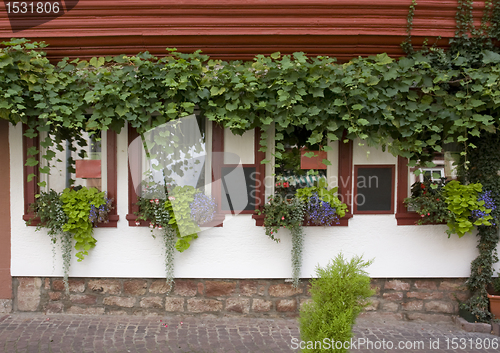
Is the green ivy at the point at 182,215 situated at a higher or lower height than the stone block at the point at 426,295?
higher

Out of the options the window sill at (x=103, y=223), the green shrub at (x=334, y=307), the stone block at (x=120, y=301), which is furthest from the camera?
Result: the stone block at (x=120, y=301)

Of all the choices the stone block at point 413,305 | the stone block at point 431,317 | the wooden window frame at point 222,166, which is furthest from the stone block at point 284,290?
the stone block at point 431,317

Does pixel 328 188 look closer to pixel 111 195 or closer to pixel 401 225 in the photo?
pixel 401 225

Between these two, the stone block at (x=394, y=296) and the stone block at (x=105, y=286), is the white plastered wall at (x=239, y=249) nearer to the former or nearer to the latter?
the stone block at (x=105, y=286)

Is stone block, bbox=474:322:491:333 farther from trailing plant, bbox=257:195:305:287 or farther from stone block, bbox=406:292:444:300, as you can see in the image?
trailing plant, bbox=257:195:305:287

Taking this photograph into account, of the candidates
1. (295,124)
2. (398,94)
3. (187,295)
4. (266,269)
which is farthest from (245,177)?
(398,94)

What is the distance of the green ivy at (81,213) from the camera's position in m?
4.46

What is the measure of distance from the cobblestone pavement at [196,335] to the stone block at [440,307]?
187 millimetres

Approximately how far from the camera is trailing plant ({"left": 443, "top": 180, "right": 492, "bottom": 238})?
4363 millimetres

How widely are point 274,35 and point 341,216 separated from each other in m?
2.43

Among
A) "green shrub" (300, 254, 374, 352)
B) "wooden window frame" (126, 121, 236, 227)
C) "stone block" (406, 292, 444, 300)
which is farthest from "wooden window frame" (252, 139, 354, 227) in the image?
"green shrub" (300, 254, 374, 352)

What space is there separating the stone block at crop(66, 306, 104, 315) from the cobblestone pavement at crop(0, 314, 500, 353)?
79 mm

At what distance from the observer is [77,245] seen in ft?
15.0

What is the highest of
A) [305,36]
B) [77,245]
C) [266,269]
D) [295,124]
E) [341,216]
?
[305,36]
